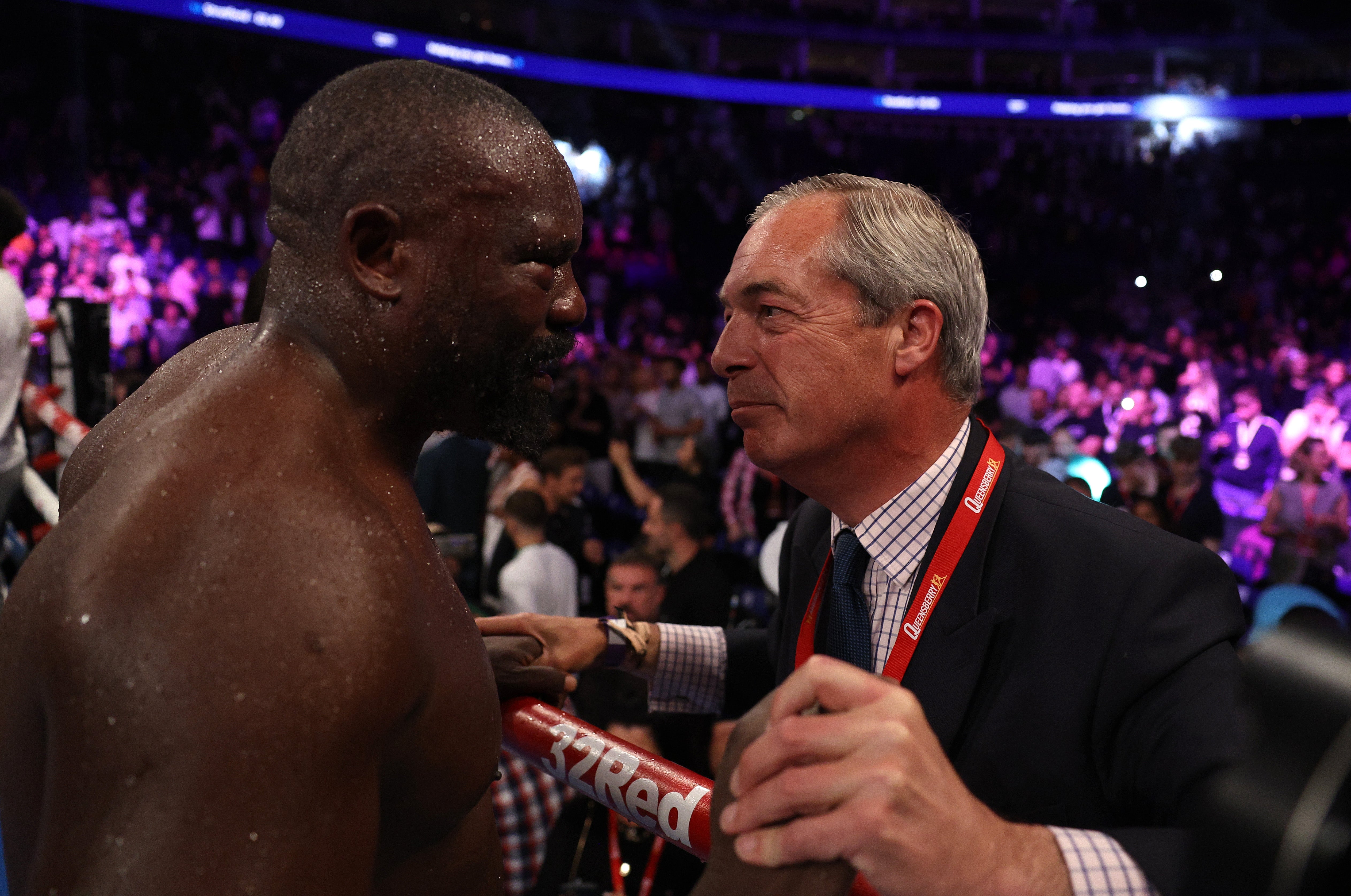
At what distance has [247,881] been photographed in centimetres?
71

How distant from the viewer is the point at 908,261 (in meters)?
1.61

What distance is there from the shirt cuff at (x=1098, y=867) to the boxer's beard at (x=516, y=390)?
0.61 metres

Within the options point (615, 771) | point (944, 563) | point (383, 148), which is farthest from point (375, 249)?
point (944, 563)

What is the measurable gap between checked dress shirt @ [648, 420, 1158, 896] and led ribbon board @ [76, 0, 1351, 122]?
53.3 feet

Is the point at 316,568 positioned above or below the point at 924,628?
above

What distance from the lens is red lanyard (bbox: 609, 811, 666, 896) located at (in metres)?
3.13

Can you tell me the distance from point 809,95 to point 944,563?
21985 mm

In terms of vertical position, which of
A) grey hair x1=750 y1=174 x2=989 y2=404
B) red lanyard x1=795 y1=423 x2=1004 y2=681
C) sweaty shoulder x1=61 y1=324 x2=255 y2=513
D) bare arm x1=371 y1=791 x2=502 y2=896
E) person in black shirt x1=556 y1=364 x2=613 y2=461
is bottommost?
person in black shirt x1=556 y1=364 x2=613 y2=461

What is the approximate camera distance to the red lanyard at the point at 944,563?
1376mm

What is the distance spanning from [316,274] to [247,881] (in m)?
0.52

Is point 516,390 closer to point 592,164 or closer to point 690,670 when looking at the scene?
point 690,670

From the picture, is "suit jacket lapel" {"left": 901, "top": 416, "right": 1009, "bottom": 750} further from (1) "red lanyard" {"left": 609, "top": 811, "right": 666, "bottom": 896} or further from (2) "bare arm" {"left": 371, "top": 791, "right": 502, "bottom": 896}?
(1) "red lanyard" {"left": 609, "top": 811, "right": 666, "bottom": 896}

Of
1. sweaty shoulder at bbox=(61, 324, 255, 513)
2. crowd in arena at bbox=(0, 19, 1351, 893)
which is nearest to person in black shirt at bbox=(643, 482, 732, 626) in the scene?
crowd in arena at bbox=(0, 19, 1351, 893)

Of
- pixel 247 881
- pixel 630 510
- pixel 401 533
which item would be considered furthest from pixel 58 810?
pixel 630 510
